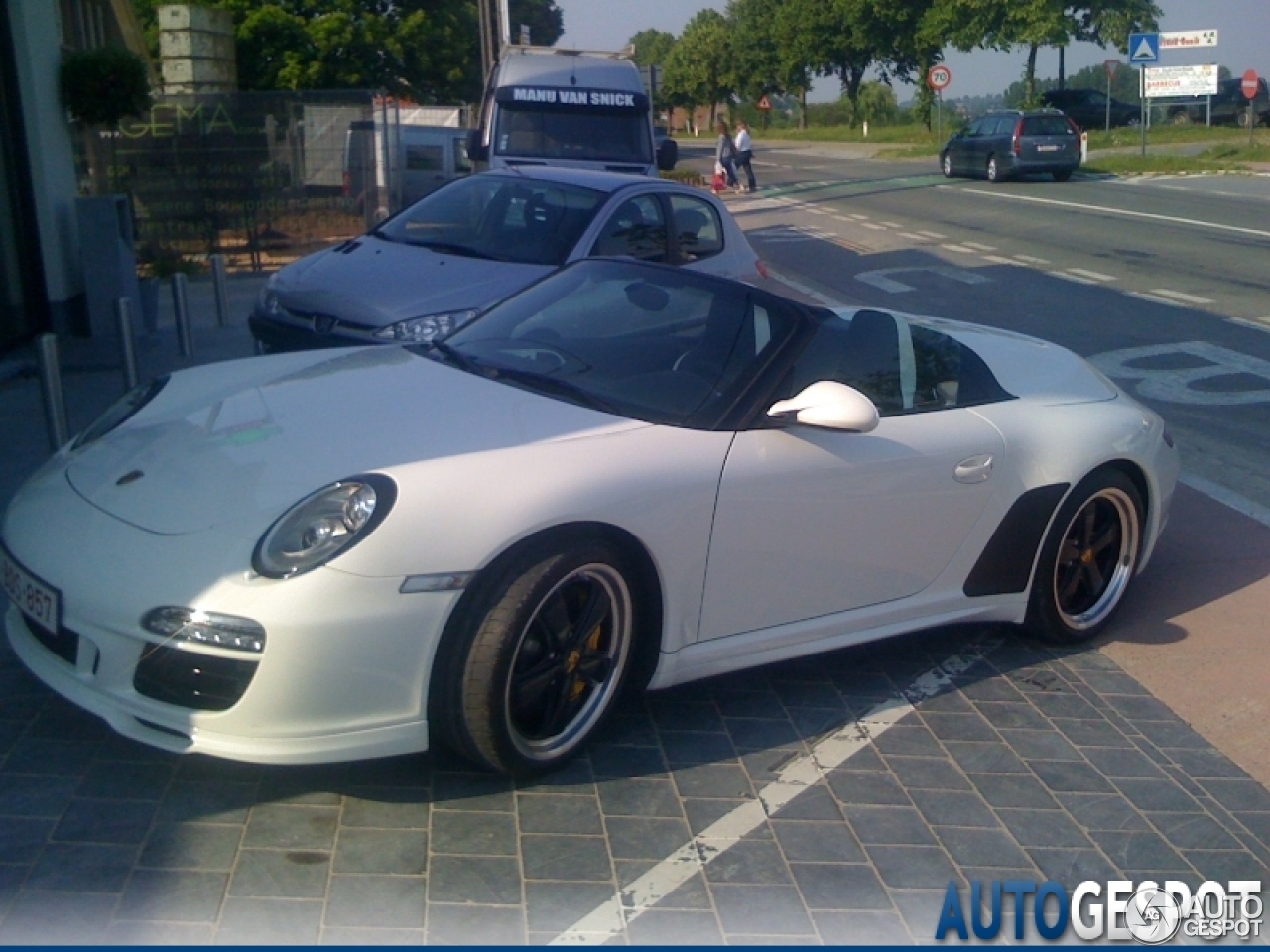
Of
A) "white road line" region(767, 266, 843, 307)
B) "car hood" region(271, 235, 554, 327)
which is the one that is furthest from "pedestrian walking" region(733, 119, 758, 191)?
"car hood" region(271, 235, 554, 327)

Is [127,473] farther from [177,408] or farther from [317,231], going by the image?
[317,231]

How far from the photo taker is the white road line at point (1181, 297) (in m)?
14.0

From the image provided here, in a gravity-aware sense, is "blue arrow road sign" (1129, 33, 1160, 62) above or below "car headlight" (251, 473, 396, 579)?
above

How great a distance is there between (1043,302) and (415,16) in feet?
87.7

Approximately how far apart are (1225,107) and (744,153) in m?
Result: 29.8

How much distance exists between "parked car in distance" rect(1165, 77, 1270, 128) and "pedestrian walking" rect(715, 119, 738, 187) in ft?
83.0

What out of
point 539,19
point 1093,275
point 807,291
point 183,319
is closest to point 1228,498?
point 183,319

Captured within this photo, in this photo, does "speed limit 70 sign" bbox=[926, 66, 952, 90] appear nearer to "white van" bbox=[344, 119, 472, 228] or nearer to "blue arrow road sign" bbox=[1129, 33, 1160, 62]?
"blue arrow road sign" bbox=[1129, 33, 1160, 62]

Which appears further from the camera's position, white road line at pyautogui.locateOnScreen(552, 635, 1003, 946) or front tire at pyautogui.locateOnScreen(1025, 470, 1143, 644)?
front tire at pyautogui.locateOnScreen(1025, 470, 1143, 644)

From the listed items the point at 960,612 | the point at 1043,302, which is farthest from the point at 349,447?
the point at 1043,302

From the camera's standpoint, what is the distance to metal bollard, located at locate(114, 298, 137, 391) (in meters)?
7.85

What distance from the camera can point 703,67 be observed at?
91.4m

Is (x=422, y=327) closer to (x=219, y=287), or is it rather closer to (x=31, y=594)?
(x=31, y=594)

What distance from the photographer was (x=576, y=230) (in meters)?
8.73
